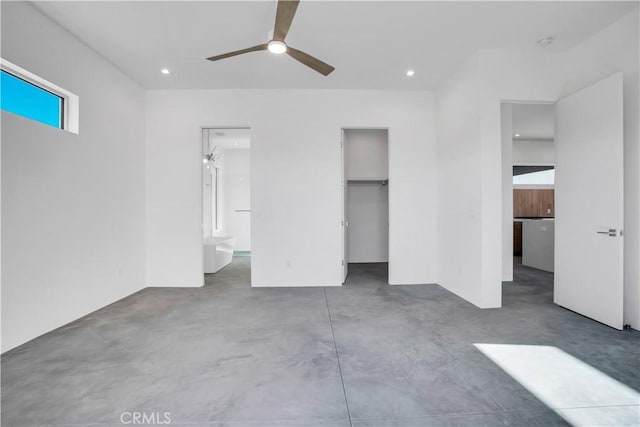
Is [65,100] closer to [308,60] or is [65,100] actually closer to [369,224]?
[308,60]

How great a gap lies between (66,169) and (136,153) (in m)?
1.21

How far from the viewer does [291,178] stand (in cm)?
419

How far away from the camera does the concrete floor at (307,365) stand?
1.53 metres

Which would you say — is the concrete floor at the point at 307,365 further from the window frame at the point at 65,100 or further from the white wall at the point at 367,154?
the white wall at the point at 367,154

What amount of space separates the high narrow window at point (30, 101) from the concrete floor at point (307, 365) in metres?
2.06

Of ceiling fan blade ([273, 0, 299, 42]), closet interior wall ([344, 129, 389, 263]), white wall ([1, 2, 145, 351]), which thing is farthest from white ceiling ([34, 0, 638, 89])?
closet interior wall ([344, 129, 389, 263])

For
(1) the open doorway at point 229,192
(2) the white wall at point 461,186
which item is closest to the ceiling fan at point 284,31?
(2) the white wall at point 461,186

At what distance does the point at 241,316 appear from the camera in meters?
2.97

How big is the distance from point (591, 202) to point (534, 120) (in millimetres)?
3350

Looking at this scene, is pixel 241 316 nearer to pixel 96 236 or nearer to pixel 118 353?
pixel 118 353

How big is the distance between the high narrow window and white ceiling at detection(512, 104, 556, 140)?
6.39 metres

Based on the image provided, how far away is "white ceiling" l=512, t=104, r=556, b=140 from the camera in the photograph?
470cm

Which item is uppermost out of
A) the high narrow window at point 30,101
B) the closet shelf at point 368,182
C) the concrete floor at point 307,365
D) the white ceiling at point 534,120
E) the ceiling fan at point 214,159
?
the white ceiling at point 534,120

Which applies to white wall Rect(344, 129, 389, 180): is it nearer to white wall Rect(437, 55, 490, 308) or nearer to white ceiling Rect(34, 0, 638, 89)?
white wall Rect(437, 55, 490, 308)
